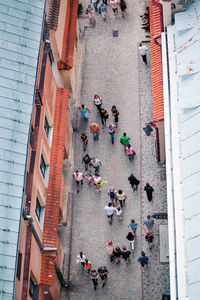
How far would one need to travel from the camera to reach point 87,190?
3559 cm

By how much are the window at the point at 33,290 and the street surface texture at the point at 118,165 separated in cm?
502

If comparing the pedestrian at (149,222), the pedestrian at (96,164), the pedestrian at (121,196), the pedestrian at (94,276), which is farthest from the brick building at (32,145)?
the pedestrian at (149,222)

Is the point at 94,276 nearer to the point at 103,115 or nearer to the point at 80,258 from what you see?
the point at 80,258

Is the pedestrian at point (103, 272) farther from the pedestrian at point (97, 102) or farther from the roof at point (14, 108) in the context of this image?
the pedestrian at point (97, 102)

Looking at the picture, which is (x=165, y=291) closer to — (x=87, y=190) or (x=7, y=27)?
(x=87, y=190)

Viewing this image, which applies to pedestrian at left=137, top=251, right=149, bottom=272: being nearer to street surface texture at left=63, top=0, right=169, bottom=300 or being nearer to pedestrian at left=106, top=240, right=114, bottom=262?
street surface texture at left=63, top=0, right=169, bottom=300

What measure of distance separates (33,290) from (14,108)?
9020 millimetres

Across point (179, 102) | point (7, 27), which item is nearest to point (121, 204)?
point (179, 102)

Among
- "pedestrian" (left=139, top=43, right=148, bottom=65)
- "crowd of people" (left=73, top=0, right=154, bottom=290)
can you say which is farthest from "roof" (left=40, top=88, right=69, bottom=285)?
"pedestrian" (left=139, top=43, right=148, bottom=65)

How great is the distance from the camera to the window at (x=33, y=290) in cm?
2673

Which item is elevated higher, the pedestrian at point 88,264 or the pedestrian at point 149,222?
the pedestrian at point 149,222

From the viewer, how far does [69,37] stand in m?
36.6

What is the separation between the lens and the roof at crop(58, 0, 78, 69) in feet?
117

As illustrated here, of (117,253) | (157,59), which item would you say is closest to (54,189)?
(117,253)
